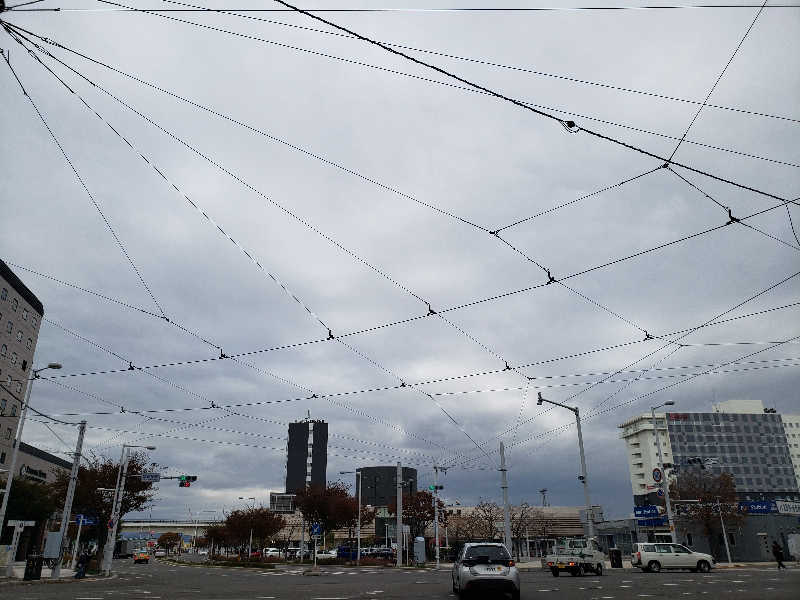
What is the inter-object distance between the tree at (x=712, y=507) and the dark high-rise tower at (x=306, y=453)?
108 meters

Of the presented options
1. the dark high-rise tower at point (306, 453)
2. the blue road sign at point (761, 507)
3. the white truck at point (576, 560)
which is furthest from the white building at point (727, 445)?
the white truck at point (576, 560)

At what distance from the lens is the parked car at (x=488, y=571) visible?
1416cm

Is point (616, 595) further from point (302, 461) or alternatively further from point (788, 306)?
point (302, 461)

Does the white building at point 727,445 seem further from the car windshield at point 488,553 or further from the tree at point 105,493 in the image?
the car windshield at point 488,553

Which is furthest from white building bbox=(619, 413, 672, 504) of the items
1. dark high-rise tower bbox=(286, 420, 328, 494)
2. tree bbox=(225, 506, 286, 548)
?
tree bbox=(225, 506, 286, 548)

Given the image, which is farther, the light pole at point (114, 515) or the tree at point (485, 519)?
the tree at point (485, 519)

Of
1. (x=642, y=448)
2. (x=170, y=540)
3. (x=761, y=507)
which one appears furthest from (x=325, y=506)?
(x=170, y=540)

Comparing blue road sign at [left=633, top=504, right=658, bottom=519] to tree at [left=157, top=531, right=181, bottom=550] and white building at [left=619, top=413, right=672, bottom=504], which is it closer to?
white building at [left=619, top=413, right=672, bottom=504]

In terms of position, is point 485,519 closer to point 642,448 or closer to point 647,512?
point 647,512

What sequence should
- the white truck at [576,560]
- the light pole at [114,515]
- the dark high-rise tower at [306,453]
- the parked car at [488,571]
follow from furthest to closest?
1. the dark high-rise tower at [306,453]
2. the light pole at [114,515]
3. the white truck at [576,560]
4. the parked car at [488,571]

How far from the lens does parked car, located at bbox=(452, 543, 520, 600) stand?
14.2 metres

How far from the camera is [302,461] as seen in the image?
15625 centimetres

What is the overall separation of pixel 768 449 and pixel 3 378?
16482 centimetres

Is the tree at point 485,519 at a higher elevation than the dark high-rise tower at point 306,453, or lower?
lower
